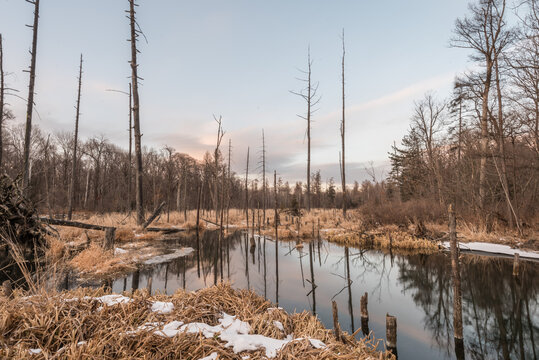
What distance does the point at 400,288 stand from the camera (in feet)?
28.2

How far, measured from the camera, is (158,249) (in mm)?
12297

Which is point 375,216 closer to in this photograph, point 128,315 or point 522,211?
point 522,211

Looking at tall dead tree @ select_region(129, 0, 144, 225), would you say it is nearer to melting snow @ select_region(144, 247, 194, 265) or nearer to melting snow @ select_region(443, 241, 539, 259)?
melting snow @ select_region(144, 247, 194, 265)

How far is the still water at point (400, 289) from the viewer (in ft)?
17.6

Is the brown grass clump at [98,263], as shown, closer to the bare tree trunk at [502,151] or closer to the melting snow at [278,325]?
the melting snow at [278,325]

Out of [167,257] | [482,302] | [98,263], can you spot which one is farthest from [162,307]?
[482,302]

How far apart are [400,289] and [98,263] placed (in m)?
11.1

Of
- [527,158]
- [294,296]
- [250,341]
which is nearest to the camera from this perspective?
[250,341]

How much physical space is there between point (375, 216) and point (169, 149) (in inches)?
1536

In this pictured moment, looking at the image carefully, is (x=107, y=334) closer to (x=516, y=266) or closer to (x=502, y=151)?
(x=516, y=266)

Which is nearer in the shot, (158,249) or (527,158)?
(158,249)

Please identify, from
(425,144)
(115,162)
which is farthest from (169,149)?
(425,144)

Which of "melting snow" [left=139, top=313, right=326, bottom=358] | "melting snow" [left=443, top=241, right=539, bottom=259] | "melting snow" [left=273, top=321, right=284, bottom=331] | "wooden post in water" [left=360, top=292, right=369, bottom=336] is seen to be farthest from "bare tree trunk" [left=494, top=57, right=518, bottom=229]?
"melting snow" [left=139, top=313, right=326, bottom=358]

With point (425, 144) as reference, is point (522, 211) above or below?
below
